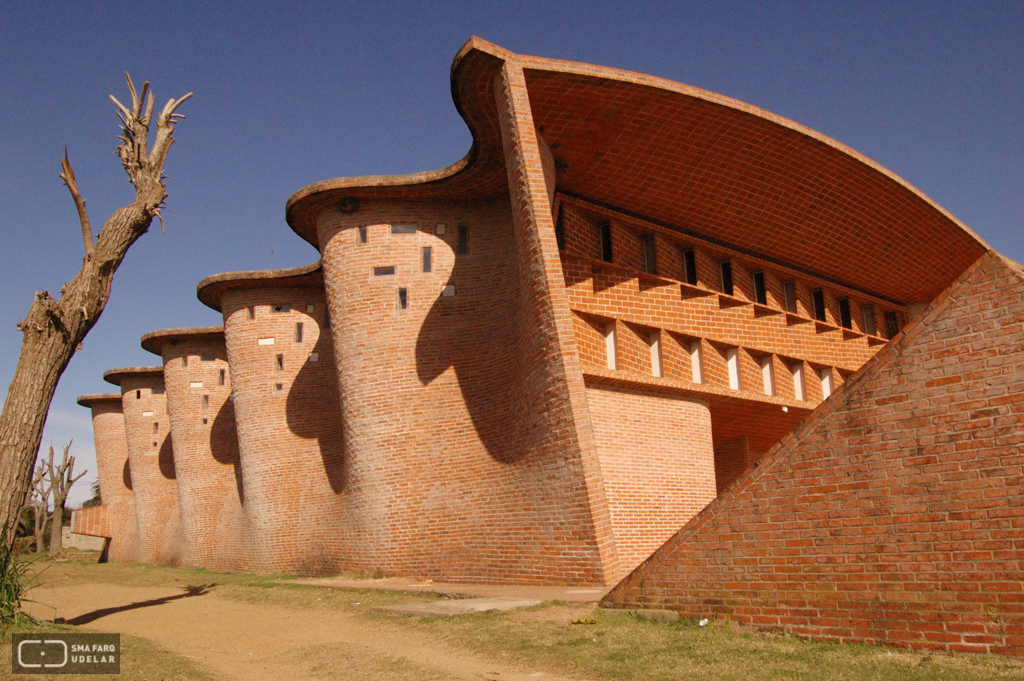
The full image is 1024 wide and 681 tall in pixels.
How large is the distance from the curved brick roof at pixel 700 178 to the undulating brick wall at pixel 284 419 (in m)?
3.75

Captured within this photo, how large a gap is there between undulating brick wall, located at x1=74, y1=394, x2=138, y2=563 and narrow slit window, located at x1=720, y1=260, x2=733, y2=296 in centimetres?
2776

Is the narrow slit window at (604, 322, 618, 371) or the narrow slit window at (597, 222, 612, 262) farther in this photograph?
the narrow slit window at (597, 222, 612, 262)

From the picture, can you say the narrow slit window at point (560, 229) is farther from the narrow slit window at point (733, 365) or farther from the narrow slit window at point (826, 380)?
the narrow slit window at point (826, 380)

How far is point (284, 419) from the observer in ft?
72.7

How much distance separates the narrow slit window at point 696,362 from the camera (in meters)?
16.2

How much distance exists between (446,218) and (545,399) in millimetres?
6698

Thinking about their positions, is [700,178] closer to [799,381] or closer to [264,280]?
[799,381]

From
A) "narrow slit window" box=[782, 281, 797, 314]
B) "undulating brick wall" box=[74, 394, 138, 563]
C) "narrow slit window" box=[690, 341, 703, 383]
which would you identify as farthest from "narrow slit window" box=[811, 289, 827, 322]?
"undulating brick wall" box=[74, 394, 138, 563]

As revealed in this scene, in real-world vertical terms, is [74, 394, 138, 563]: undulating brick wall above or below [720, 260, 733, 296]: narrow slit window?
below

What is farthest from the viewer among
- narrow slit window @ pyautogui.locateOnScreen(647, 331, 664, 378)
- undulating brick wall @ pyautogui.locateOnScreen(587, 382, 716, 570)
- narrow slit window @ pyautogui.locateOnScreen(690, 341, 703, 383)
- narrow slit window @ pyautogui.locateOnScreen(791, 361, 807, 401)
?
narrow slit window @ pyautogui.locateOnScreen(791, 361, 807, 401)

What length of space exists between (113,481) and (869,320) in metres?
32.3

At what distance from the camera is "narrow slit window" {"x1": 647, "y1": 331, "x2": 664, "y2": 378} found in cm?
1542

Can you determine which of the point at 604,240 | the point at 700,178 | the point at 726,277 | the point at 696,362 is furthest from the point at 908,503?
the point at 726,277

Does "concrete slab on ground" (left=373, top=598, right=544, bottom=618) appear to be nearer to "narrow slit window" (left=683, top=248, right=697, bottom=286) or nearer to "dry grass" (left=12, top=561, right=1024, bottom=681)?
"dry grass" (left=12, top=561, right=1024, bottom=681)
